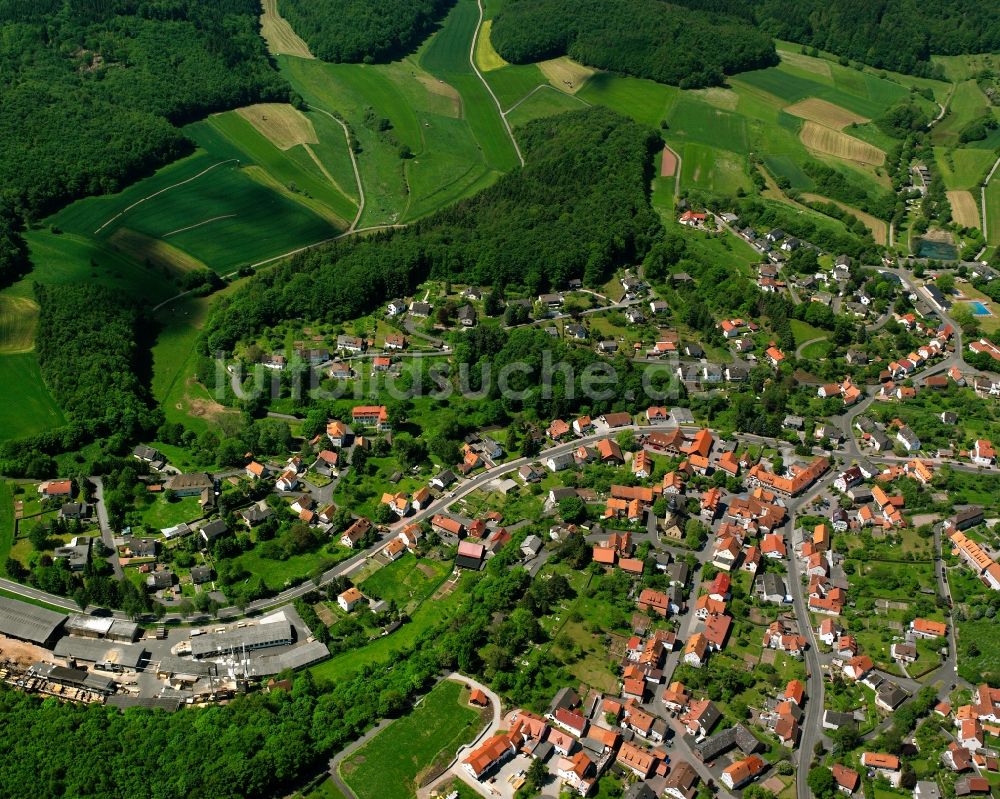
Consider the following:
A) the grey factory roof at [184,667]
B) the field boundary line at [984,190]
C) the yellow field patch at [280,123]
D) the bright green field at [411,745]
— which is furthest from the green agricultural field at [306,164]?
the field boundary line at [984,190]

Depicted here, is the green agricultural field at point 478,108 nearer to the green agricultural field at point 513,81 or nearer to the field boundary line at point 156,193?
the green agricultural field at point 513,81

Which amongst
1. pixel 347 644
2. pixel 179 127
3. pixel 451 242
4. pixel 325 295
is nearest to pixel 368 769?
pixel 347 644

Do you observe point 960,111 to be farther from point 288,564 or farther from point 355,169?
point 288,564

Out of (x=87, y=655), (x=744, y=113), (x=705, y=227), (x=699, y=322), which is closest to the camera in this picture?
(x=87, y=655)

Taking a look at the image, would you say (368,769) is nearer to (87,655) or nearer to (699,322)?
(87,655)

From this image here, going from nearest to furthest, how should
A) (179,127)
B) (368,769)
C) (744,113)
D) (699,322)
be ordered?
(368,769)
(699,322)
(179,127)
(744,113)

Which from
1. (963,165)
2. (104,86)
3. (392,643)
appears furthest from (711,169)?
(392,643)

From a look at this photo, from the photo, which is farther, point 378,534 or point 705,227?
point 705,227
